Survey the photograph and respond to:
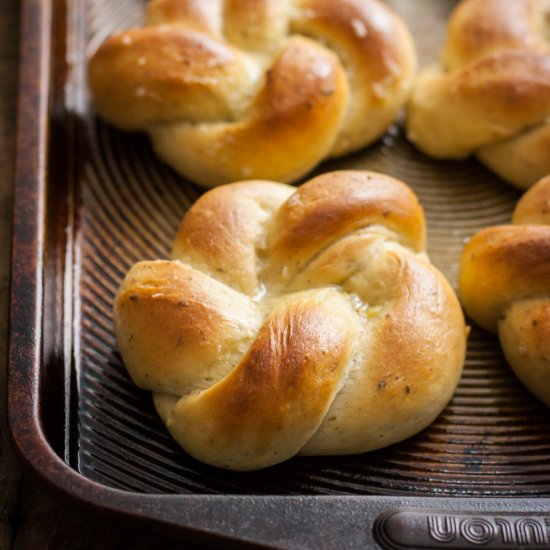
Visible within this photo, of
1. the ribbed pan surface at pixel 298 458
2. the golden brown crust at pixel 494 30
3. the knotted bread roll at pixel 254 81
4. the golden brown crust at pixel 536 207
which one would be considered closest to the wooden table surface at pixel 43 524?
the ribbed pan surface at pixel 298 458

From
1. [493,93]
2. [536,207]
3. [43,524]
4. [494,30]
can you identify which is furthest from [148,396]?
[494,30]

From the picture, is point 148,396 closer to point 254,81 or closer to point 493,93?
point 254,81

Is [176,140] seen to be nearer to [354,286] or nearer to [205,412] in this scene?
[354,286]

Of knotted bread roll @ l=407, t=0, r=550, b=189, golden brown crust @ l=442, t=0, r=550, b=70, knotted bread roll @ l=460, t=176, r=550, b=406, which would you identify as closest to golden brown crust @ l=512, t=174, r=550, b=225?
knotted bread roll @ l=460, t=176, r=550, b=406

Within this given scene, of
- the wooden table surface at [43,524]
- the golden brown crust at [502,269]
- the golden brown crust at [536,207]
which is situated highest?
the golden brown crust at [536,207]

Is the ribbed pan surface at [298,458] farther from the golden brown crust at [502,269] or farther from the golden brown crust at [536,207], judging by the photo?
the golden brown crust at [536,207]

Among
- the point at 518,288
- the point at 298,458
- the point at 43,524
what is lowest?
the point at 43,524

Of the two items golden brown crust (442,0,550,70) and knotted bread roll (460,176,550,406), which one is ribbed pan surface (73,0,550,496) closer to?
knotted bread roll (460,176,550,406)
